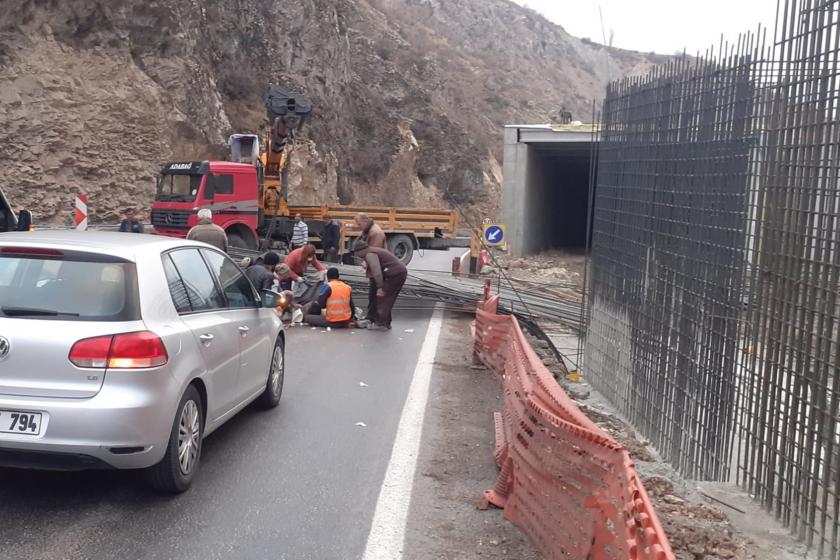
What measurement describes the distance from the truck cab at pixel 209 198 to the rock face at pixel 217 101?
658 centimetres

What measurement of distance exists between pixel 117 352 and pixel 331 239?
20.2 meters

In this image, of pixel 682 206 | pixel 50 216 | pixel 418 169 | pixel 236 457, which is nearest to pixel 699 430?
pixel 682 206

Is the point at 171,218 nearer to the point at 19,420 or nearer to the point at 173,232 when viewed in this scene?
the point at 173,232

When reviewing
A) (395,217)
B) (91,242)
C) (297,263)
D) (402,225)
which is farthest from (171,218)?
(91,242)

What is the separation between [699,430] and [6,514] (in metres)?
4.76

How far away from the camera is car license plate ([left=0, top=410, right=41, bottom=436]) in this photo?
4.80 m

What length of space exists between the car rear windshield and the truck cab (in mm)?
16811

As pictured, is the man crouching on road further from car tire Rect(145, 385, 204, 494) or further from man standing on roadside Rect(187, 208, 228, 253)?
car tire Rect(145, 385, 204, 494)

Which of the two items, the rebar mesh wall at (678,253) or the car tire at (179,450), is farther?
the rebar mesh wall at (678,253)

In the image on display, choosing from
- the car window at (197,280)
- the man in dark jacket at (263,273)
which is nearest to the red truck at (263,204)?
the man in dark jacket at (263,273)

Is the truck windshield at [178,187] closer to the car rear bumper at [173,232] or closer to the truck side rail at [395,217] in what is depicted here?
the car rear bumper at [173,232]

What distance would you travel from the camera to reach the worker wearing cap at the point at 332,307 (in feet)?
45.1

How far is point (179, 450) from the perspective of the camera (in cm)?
541

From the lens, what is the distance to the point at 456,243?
89.9 feet
